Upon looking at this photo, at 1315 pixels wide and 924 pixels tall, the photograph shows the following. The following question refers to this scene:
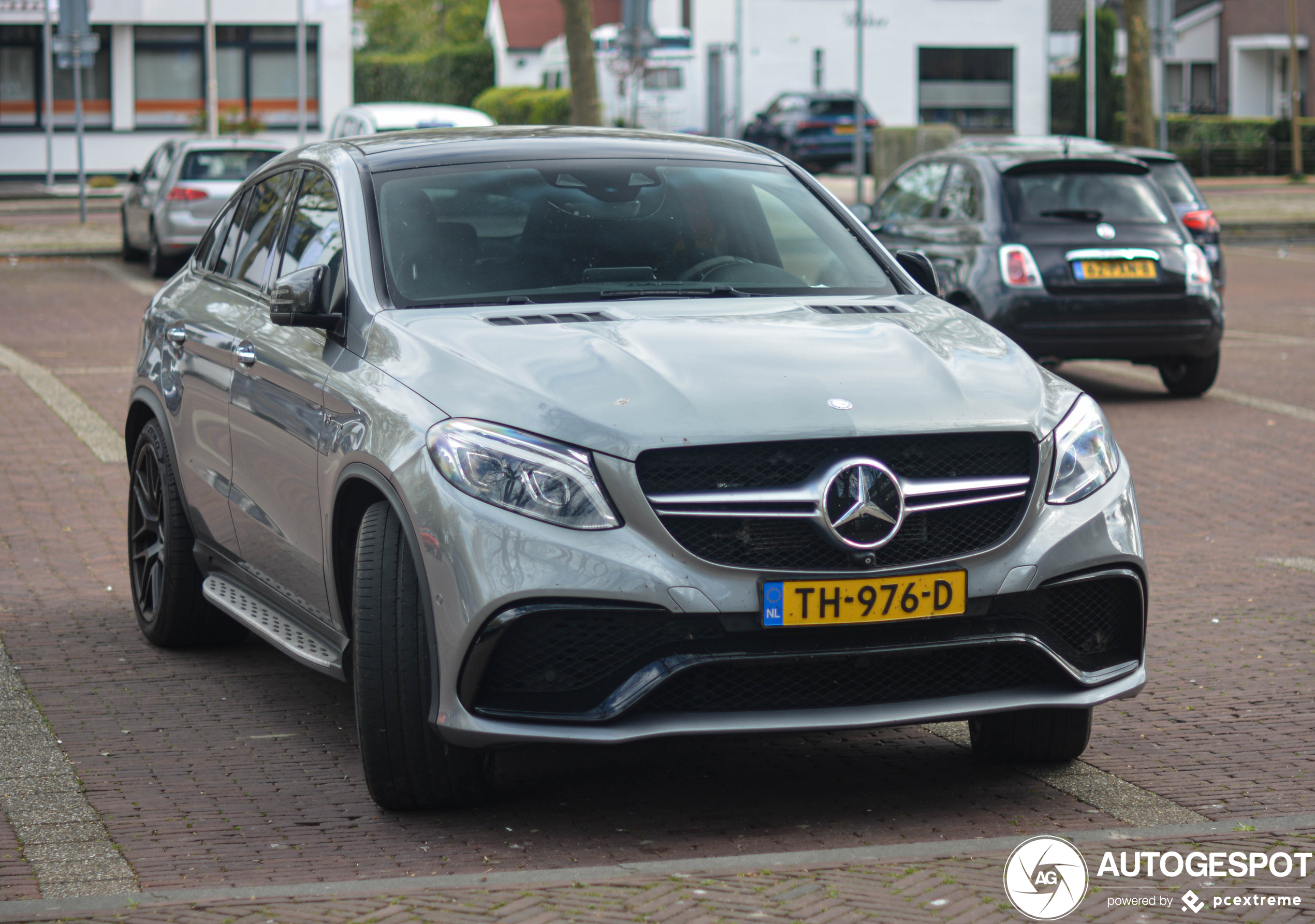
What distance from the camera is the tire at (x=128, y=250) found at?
24812mm

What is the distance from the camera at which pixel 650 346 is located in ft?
14.6

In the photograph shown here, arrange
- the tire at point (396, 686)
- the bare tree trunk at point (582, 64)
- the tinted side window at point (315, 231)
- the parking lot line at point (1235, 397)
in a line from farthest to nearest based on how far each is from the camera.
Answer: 1. the bare tree trunk at point (582, 64)
2. the parking lot line at point (1235, 397)
3. the tinted side window at point (315, 231)
4. the tire at point (396, 686)

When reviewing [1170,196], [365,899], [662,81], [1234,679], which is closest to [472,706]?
[365,899]

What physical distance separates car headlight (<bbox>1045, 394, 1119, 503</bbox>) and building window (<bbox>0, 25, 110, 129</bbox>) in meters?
41.8

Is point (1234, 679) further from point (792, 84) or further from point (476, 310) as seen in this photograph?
point (792, 84)

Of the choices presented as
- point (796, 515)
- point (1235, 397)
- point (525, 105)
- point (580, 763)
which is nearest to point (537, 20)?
point (525, 105)

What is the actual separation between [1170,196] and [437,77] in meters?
54.8

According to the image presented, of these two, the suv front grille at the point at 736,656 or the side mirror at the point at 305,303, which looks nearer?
the suv front grille at the point at 736,656

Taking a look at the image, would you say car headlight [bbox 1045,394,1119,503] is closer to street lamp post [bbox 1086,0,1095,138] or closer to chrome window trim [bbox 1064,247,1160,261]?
chrome window trim [bbox 1064,247,1160,261]

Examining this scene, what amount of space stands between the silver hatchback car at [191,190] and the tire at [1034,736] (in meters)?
18.0

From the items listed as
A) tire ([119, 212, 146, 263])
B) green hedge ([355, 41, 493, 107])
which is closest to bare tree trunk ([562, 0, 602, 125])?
tire ([119, 212, 146, 263])

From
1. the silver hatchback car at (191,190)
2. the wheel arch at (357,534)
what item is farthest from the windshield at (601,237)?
the silver hatchback car at (191,190)

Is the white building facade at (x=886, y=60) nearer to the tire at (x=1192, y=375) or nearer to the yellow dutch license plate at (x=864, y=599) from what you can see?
the tire at (x=1192, y=375)

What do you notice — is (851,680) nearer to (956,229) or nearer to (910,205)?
(956,229)
